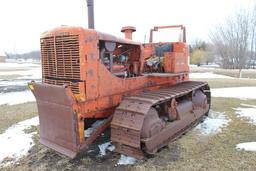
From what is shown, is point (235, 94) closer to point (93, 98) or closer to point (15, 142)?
point (93, 98)

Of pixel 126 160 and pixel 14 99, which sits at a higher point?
pixel 14 99

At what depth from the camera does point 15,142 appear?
6156 millimetres

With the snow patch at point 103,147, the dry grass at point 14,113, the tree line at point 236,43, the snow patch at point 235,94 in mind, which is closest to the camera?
the snow patch at point 103,147

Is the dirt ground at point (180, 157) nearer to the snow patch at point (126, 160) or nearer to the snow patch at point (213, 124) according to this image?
the snow patch at point (126, 160)

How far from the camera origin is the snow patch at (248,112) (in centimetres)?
792

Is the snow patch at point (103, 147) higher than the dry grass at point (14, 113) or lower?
lower

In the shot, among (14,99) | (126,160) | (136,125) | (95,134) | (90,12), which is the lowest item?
(126,160)

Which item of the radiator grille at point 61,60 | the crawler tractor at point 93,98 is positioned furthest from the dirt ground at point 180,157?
the radiator grille at point 61,60

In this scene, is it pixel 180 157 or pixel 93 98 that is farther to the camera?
pixel 180 157

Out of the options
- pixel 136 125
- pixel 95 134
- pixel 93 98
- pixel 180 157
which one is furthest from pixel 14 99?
pixel 180 157

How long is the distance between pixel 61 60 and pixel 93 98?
85 centimetres

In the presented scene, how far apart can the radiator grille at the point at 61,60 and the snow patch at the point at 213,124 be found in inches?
141

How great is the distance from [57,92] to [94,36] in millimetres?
1133

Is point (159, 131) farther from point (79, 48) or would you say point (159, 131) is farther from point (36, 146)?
point (36, 146)
